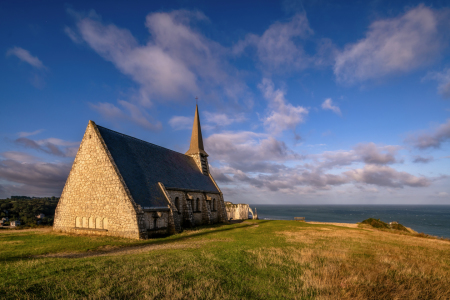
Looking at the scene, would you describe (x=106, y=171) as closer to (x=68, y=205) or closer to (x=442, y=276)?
(x=68, y=205)

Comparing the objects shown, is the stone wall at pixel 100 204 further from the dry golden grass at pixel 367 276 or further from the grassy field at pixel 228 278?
the dry golden grass at pixel 367 276

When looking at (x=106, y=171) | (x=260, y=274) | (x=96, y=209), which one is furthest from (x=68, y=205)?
(x=260, y=274)

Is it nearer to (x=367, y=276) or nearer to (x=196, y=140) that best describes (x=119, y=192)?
(x=367, y=276)

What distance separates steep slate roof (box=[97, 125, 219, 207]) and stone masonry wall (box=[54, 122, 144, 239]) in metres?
0.87

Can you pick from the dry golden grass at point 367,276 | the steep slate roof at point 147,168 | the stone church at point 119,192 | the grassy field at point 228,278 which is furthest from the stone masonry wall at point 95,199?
the dry golden grass at point 367,276

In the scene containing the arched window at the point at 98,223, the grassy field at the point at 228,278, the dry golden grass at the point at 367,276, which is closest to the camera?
the grassy field at the point at 228,278

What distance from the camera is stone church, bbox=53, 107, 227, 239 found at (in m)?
20.0

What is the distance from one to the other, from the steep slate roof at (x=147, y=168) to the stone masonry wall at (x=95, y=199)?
2.86 ft

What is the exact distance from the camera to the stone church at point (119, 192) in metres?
20.0

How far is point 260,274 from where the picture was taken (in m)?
8.68

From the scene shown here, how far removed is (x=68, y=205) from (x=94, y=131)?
793 cm

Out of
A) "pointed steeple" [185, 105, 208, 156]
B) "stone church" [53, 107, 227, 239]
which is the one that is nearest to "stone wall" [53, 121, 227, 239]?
"stone church" [53, 107, 227, 239]

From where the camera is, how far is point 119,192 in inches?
790

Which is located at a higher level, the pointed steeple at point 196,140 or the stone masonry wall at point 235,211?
the pointed steeple at point 196,140
